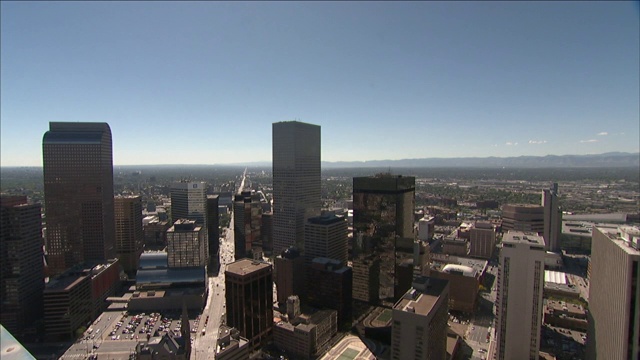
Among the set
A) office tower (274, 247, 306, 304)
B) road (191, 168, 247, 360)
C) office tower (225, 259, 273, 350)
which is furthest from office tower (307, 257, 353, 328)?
road (191, 168, 247, 360)

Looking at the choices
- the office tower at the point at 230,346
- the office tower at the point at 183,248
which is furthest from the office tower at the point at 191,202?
the office tower at the point at 230,346

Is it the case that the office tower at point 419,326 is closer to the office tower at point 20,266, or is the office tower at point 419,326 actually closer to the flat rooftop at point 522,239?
the flat rooftop at point 522,239

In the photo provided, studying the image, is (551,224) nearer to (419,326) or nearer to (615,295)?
(615,295)

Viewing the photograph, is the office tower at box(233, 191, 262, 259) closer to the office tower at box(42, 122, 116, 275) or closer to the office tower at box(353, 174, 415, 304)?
the office tower at box(42, 122, 116, 275)

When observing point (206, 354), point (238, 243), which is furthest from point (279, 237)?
point (206, 354)

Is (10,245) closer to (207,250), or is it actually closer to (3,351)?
(207,250)

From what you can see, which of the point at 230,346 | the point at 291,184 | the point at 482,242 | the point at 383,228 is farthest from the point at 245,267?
the point at 482,242

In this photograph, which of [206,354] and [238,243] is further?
[238,243]
